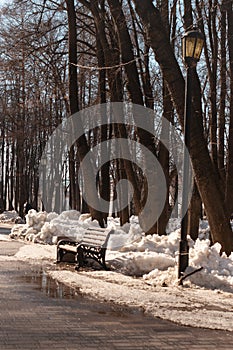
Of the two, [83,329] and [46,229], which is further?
[46,229]

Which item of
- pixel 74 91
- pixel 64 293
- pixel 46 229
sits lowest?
pixel 64 293

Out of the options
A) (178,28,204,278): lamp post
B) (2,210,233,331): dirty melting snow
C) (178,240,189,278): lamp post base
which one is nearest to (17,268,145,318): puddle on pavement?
(2,210,233,331): dirty melting snow

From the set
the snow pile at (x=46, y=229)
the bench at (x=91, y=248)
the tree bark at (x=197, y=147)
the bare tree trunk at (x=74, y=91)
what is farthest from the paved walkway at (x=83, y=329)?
the bare tree trunk at (x=74, y=91)

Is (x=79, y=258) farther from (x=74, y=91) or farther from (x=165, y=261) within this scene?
(x=74, y=91)

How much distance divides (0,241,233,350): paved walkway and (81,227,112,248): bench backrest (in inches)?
151

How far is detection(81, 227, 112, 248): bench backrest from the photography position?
1362 cm

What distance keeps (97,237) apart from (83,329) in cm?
677

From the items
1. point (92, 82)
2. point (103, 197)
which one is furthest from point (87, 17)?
point (92, 82)

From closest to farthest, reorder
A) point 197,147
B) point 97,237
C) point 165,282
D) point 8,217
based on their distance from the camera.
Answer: point 165,282, point 197,147, point 97,237, point 8,217

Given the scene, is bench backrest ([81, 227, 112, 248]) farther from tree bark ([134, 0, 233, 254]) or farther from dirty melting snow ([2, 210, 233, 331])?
tree bark ([134, 0, 233, 254])

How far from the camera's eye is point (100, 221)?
74.6ft

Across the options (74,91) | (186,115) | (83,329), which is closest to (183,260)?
(186,115)

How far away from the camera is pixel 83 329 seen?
7.26m

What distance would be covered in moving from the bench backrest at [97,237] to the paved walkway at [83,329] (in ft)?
12.6
